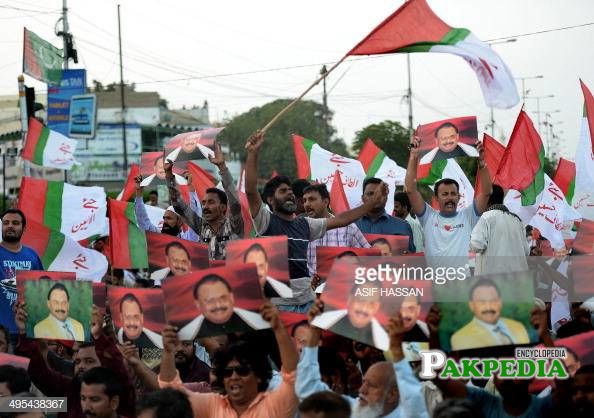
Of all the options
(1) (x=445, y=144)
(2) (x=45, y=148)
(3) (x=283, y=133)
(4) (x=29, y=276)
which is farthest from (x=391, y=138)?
(4) (x=29, y=276)

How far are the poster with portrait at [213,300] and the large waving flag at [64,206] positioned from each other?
693 cm

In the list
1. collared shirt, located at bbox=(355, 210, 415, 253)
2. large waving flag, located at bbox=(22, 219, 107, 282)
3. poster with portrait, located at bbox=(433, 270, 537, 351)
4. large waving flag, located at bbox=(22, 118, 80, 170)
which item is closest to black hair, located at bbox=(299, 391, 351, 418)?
poster with portrait, located at bbox=(433, 270, 537, 351)

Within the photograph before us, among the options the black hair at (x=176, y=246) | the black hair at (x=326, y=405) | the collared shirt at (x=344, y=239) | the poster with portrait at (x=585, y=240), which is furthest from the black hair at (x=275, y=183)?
the black hair at (x=326, y=405)

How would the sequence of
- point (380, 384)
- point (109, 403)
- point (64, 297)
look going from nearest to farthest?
point (380, 384) → point (109, 403) → point (64, 297)

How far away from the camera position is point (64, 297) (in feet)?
21.7

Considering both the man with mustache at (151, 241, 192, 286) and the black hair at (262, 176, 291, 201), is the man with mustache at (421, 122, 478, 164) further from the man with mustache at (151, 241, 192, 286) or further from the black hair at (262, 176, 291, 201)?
the man with mustache at (151, 241, 192, 286)

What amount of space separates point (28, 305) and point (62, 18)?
25.4 meters

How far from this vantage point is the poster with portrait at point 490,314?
4.66 meters

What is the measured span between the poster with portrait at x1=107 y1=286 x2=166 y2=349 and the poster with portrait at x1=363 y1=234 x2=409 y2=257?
2.85 meters

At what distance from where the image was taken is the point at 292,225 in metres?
7.81

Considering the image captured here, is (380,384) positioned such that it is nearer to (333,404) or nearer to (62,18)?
(333,404)

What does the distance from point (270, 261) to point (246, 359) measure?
0.61 metres

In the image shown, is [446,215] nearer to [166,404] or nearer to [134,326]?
[134,326]

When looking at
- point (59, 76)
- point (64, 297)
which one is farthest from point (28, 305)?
point (59, 76)
